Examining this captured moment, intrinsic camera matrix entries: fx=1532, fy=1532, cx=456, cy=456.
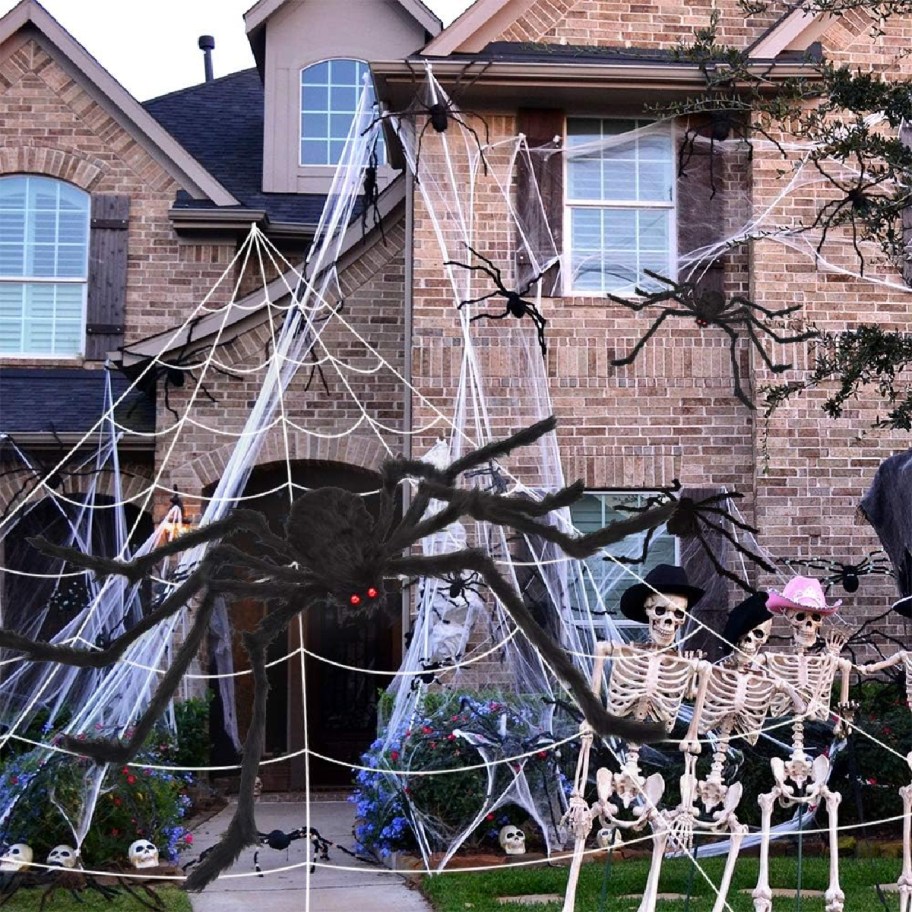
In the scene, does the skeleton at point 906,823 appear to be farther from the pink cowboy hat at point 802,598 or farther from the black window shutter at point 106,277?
the black window shutter at point 106,277

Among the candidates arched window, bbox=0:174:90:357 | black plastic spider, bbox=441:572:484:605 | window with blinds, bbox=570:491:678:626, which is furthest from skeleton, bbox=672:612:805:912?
arched window, bbox=0:174:90:357

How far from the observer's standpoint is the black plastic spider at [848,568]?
1148 cm

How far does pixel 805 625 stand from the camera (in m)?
7.26

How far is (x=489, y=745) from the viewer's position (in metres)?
9.50

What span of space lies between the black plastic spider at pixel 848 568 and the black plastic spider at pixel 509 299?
102 inches

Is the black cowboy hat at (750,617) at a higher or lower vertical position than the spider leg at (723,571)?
lower

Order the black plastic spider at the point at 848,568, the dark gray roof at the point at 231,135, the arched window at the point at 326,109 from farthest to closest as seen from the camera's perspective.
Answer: the arched window at the point at 326,109 < the dark gray roof at the point at 231,135 < the black plastic spider at the point at 848,568

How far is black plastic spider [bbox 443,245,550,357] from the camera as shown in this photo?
11758mm

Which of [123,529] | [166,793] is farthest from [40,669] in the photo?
[166,793]

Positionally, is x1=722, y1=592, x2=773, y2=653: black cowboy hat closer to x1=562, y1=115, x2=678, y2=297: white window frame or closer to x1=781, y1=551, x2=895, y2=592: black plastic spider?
x1=781, y1=551, x2=895, y2=592: black plastic spider

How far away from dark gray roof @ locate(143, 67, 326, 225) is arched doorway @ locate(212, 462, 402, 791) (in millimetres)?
2540

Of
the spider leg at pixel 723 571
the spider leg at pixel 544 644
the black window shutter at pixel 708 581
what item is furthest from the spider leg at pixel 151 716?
the black window shutter at pixel 708 581

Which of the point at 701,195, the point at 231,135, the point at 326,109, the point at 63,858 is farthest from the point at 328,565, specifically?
the point at 231,135

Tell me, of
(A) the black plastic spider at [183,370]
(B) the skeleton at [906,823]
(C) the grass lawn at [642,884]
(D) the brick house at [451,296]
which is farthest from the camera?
(A) the black plastic spider at [183,370]
